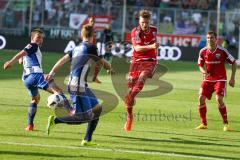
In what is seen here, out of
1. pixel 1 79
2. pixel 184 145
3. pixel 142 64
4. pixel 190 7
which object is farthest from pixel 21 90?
pixel 190 7

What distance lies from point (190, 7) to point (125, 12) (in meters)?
5.48

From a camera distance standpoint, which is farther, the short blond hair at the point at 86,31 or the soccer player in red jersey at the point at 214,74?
the soccer player in red jersey at the point at 214,74

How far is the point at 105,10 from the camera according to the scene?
152 feet

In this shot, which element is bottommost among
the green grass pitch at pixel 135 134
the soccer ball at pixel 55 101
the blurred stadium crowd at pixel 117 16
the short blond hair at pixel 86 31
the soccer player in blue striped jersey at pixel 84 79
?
the blurred stadium crowd at pixel 117 16

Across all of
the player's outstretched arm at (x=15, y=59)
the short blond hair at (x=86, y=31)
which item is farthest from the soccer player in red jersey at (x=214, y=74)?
the short blond hair at (x=86, y=31)

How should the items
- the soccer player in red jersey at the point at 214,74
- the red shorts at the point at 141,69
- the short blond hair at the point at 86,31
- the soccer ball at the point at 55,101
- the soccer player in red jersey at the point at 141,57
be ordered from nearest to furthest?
the short blond hair at the point at 86,31, the soccer ball at the point at 55,101, the soccer player in red jersey at the point at 141,57, the red shorts at the point at 141,69, the soccer player in red jersey at the point at 214,74

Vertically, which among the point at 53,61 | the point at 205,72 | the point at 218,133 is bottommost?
the point at 53,61

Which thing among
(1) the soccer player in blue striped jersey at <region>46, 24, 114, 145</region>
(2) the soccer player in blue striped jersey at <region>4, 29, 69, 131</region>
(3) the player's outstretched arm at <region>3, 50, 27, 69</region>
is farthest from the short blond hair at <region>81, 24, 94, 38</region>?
(2) the soccer player in blue striped jersey at <region>4, 29, 69, 131</region>

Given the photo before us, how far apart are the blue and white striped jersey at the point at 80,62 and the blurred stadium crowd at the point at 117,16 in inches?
1270

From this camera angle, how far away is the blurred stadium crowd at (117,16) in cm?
4538

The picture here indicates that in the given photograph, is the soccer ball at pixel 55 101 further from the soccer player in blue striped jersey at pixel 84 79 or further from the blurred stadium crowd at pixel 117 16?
the blurred stadium crowd at pixel 117 16

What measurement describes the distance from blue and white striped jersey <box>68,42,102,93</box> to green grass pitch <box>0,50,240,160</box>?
3.34ft

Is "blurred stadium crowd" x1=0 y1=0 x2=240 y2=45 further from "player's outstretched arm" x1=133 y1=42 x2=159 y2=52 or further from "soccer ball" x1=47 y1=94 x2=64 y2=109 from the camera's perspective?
"soccer ball" x1=47 y1=94 x2=64 y2=109

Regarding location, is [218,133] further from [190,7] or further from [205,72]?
[190,7]
